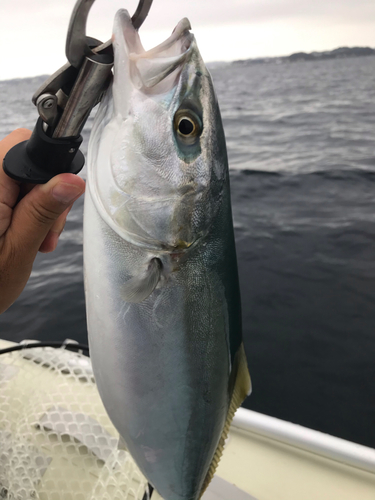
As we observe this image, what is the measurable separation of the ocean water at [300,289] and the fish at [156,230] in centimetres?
307

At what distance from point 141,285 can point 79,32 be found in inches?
27.5

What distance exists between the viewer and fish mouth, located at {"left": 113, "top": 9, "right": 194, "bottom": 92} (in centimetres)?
104

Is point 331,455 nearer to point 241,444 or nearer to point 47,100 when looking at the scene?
point 241,444

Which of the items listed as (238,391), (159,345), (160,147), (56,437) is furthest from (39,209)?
(56,437)

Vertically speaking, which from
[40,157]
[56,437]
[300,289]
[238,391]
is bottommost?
[300,289]

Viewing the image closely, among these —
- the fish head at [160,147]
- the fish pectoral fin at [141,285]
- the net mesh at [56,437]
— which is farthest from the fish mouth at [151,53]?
the net mesh at [56,437]

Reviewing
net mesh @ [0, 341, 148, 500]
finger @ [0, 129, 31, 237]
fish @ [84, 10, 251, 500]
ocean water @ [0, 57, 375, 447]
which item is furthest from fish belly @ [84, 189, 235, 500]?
ocean water @ [0, 57, 375, 447]

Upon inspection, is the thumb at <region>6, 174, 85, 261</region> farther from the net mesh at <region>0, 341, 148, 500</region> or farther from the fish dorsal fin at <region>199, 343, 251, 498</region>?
the net mesh at <region>0, 341, 148, 500</region>

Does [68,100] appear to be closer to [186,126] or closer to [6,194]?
[186,126]

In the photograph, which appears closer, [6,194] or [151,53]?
[151,53]

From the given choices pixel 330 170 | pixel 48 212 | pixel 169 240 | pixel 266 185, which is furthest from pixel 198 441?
pixel 330 170

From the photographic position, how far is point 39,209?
1296 mm

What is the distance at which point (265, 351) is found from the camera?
4.34m

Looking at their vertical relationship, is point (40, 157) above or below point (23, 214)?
above
